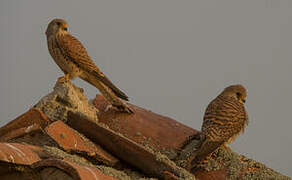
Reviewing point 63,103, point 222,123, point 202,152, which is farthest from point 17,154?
Result: point 222,123

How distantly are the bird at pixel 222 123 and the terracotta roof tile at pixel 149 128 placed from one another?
0.63 ft

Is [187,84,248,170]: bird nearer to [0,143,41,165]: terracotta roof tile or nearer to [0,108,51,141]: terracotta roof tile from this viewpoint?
[0,108,51,141]: terracotta roof tile

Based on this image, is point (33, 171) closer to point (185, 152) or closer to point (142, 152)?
point (142, 152)

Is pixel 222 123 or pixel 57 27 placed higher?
pixel 57 27

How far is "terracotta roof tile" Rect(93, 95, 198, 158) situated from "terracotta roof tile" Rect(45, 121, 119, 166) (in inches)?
24.8

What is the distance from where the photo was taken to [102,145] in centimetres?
323

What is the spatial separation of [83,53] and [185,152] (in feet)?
4.73

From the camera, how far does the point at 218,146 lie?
3.71 metres

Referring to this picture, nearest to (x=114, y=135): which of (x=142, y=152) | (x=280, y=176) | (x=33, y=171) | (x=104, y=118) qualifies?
(x=142, y=152)

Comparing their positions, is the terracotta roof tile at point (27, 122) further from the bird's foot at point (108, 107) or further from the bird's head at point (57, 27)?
the bird's head at point (57, 27)

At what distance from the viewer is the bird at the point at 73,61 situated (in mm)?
4137

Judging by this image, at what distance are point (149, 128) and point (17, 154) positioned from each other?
5.86 ft

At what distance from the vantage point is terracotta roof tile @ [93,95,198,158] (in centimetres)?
371

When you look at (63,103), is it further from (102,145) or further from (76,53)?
(76,53)
